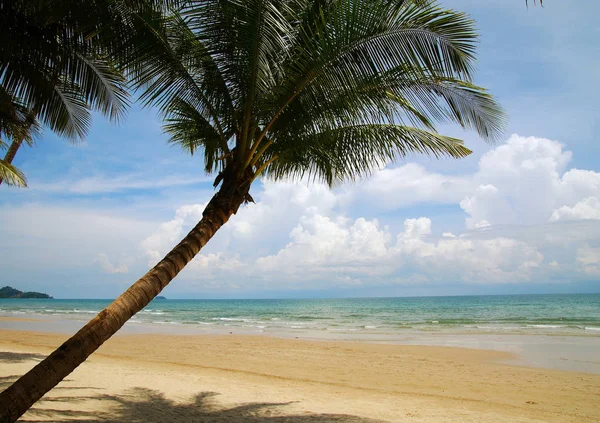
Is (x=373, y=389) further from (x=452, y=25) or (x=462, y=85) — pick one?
(x=452, y=25)

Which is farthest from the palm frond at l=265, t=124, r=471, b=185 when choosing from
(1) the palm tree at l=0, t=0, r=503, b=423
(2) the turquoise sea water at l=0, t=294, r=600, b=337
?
(2) the turquoise sea water at l=0, t=294, r=600, b=337

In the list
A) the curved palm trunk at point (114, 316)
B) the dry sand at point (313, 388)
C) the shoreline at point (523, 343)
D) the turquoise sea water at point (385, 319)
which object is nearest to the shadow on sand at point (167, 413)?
the dry sand at point (313, 388)

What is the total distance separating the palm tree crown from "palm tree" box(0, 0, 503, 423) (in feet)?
0.04

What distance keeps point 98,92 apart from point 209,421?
15.0ft

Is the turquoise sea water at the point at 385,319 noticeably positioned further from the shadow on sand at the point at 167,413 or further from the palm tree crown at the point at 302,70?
the palm tree crown at the point at 302,70

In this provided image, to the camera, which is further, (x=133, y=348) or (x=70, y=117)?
(x=133, y=348)

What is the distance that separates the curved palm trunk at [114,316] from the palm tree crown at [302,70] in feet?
1.52

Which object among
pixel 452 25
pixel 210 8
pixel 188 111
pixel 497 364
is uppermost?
pixel 210 8

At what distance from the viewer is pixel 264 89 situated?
5062 millimetres

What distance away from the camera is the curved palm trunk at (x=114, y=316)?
10.3ft

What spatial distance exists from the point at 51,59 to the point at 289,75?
8.59 feet

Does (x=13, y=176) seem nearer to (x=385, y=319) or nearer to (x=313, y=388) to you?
(x=313, y=388)

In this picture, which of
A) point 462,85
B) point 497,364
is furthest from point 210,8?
point 497,364

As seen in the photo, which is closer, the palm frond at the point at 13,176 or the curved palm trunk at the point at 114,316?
the curved palm trunk at the point at 114,316
